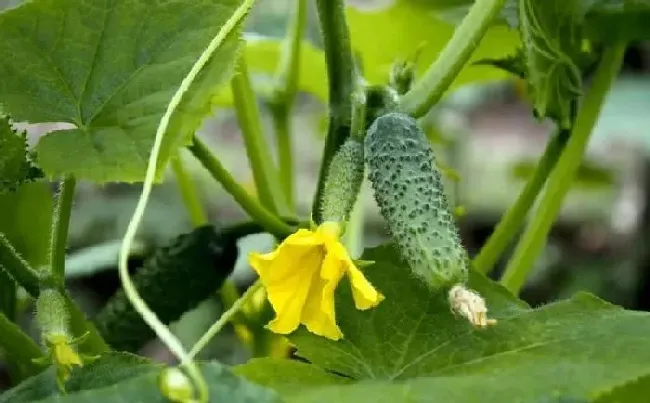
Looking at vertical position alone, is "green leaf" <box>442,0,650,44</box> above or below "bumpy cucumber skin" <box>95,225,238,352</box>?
above

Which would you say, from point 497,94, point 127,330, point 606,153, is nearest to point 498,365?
point 127,330

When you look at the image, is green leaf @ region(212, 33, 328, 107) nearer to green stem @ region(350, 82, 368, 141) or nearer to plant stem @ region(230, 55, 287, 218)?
plant stem @ region(230, 55, 287, 218)

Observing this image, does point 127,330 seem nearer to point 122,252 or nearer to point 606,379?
point 122,252

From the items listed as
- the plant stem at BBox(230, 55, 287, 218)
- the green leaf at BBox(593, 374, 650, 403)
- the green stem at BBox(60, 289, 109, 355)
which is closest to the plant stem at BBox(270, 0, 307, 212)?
the plant stem at BBox(230, 55, 287, 218)

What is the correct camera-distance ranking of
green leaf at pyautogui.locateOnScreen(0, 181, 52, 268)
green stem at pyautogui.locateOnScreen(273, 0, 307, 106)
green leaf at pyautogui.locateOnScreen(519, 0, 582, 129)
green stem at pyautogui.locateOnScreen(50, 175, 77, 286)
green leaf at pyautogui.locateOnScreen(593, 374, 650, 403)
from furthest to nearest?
green stem at pyautogui.locateOnScreen(273, 0, 307, 106), green leaf at pyautogui.locateOnScreen(0, 181, 52, 268), green leaf at pyautogui.locateOnScreen(519, 0, 582, 129), green stem at pyautogui.locateOnScreen(50, 175, 77, 286), green leaf at pyautogui.locateOnScreen(593, 374, 650, 403)

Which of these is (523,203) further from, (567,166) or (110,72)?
(110,72)

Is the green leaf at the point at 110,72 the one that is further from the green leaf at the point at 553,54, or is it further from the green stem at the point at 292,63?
the green stem at the point at 292,63

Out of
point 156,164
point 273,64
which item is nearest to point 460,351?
point 156,164

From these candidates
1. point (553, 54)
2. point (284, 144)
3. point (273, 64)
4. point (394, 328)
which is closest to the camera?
point (394, 328)
